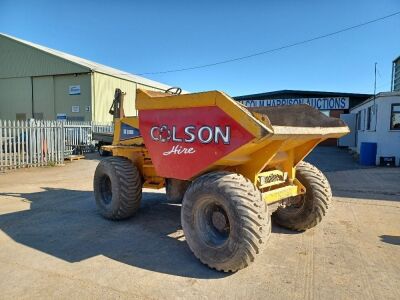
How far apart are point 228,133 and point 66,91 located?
23.5 metres

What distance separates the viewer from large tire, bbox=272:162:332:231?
4738 mm

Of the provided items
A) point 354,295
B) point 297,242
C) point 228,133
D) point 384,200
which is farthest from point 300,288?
point 384,200

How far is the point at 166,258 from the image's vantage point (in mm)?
3986

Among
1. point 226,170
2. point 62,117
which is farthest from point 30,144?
point 62,117

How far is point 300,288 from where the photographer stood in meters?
3.26

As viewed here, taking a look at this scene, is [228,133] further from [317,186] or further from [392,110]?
[392,110]

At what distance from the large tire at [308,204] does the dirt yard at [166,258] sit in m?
0.17

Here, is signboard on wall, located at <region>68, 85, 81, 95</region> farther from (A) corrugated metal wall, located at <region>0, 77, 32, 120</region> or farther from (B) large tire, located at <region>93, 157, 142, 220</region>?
(B) large tire, located at <region>93, 157, 142, 220</region>

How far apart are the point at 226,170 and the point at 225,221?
63cm

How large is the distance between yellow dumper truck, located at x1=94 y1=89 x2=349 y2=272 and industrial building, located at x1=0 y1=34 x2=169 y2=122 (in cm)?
1994

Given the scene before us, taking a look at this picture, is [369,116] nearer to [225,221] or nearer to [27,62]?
[225,221]

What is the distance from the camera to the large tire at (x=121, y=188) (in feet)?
17.2

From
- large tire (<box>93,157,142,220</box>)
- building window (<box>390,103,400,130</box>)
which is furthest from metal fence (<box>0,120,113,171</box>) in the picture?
building window (<box>390,103,400,130</box>)

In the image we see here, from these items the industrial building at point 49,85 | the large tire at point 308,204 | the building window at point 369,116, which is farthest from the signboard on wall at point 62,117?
the large tire at point 308,204
